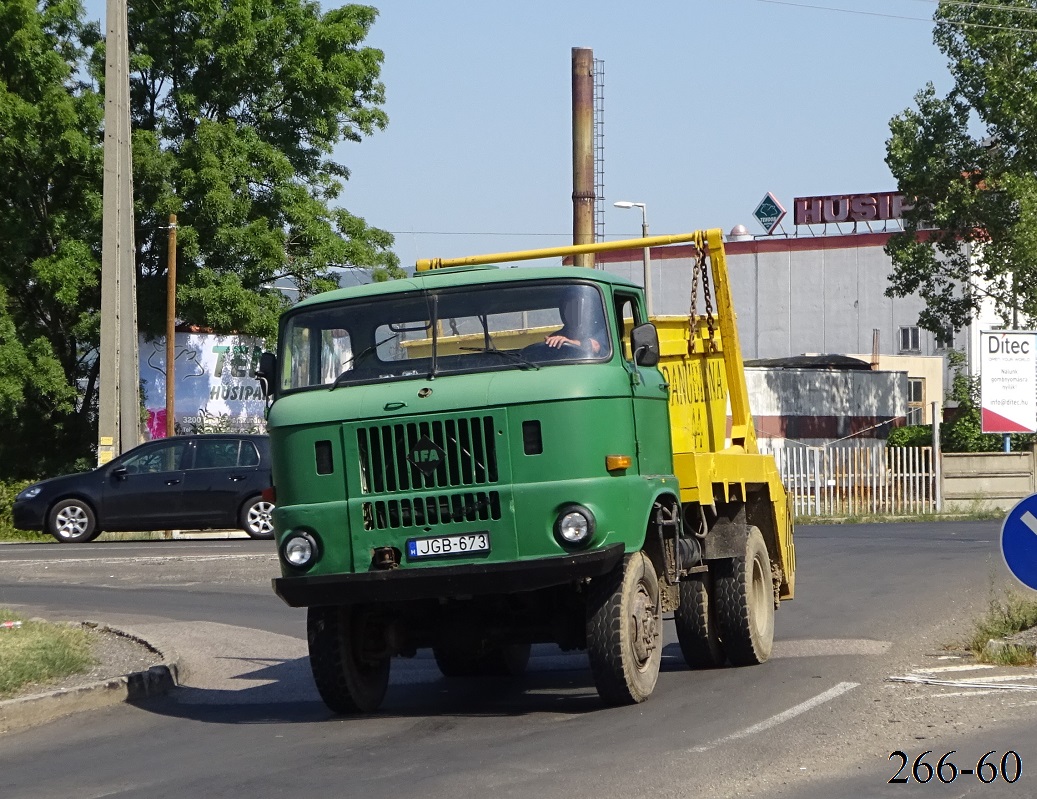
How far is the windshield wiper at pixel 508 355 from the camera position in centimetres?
914

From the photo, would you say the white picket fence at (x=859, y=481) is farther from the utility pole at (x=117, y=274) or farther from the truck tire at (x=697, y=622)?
the truck tire at (x=697, y=622)

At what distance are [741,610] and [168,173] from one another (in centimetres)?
2890

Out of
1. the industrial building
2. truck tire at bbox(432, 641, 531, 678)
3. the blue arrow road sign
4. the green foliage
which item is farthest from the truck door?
the industrial building

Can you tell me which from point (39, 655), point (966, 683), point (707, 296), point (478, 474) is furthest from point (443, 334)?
point (39, 655)

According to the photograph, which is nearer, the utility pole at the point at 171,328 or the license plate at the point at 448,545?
the license plate at the point at 448,545

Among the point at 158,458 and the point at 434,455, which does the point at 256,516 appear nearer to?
the point at 158,458

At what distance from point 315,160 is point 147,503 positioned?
1727cm

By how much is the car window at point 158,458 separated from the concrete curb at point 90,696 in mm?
12961

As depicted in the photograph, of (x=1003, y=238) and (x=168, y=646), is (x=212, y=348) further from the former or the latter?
(x=168, y=646)

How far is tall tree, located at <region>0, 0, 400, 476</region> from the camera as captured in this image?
36.4 meters

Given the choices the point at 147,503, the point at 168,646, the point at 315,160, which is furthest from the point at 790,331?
the point at 168,646

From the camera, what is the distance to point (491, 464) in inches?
350

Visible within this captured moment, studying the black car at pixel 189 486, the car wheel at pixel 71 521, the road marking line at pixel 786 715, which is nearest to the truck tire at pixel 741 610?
the road marking line at pixel 786 715

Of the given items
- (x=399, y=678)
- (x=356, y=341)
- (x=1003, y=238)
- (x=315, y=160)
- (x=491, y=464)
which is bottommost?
(x=399, y=678)
